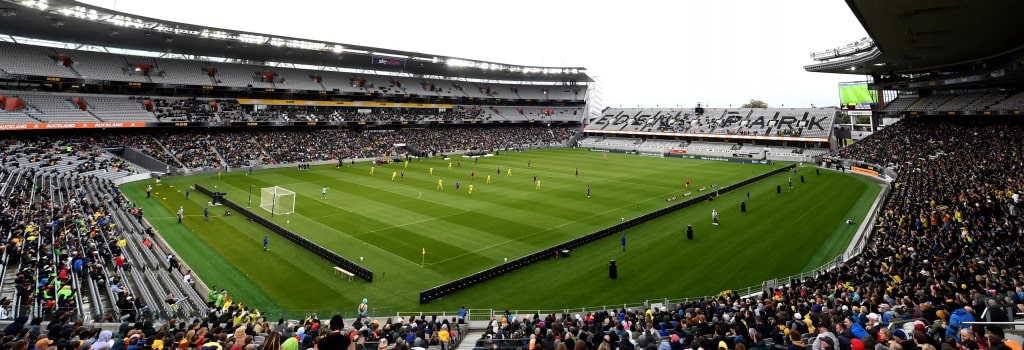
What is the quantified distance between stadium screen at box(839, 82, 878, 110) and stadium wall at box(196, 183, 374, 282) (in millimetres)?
89931

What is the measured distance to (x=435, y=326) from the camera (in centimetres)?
1309

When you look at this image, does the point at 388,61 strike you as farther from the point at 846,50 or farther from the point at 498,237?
the point at 846,50

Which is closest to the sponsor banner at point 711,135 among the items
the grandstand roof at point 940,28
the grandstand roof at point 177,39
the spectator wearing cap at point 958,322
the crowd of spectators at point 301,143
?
the crowd of spectators at point 301,143

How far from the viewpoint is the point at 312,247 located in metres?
23.3

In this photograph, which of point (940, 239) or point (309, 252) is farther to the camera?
point (309, 252)

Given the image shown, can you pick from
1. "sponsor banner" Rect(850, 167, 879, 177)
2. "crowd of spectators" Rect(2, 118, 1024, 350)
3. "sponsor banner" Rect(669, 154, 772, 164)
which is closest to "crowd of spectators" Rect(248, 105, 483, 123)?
"sponsor banner" Rect(669, 154, 772, 164)

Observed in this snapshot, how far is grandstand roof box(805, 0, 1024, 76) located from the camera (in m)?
18.8

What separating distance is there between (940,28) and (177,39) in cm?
6749

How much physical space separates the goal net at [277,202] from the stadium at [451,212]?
0.41 meters

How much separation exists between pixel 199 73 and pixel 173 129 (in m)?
9.28

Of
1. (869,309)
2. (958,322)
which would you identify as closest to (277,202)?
(869,309)

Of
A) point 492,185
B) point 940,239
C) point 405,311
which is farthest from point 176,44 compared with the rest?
point 940,239

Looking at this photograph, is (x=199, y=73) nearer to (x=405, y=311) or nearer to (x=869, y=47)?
(x=405, y=311)

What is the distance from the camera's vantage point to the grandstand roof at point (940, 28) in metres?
18.8
